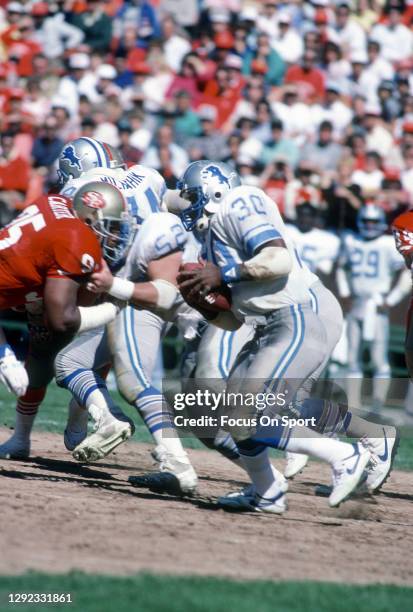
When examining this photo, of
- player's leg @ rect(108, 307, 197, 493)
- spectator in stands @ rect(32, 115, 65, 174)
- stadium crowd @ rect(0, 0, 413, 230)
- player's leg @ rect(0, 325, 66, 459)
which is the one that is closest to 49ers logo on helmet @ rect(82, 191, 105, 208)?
player's leg @ rect(108, 307, 197, 493)

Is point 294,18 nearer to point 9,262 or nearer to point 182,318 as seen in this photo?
point 182,318

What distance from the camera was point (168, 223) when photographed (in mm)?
6676

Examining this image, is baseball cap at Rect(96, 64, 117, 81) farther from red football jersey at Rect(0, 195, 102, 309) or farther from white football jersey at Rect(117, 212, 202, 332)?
red football jersey at Rect(0, 195, 102, 309)

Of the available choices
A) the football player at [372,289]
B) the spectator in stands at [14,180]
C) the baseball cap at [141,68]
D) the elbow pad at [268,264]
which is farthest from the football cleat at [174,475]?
the baseball cap at [141,68]

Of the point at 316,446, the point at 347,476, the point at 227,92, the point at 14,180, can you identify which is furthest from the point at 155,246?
the point at 227,92

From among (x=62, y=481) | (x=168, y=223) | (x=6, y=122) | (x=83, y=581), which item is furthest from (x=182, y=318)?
(x=6, y=122)

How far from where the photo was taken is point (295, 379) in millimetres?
5914

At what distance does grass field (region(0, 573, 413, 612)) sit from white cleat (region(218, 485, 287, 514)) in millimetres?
1586

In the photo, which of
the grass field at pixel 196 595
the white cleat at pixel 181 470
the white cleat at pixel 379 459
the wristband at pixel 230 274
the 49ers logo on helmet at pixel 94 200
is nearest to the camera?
the grass field at pixel 196 595

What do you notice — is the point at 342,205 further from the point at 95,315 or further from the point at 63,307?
the point at 63,307

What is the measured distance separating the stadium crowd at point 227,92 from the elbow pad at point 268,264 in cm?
683

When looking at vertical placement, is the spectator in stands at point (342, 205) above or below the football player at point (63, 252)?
below

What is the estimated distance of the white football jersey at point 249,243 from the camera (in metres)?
5.80

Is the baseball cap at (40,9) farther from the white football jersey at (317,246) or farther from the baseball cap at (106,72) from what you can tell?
the white football jersey at (317,246)
